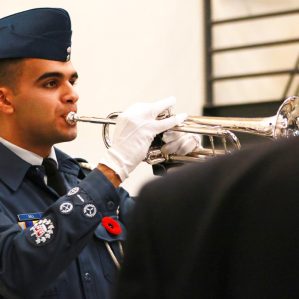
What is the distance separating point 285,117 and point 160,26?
2.09 m

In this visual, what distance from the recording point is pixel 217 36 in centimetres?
389

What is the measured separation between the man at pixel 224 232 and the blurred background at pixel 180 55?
2.99 meters

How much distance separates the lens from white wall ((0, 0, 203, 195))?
3609 millimetres

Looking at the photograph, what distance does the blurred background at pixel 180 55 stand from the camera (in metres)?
3.63

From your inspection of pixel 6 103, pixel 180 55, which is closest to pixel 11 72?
pixel 6 103

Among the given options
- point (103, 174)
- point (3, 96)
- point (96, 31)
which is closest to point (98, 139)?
point (96, 31)

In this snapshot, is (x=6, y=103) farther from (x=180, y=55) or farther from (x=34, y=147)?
(x=180, y=55)

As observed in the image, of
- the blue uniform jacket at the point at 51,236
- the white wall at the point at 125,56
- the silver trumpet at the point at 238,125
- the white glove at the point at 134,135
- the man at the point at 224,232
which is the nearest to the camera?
the man at the point at 224,232

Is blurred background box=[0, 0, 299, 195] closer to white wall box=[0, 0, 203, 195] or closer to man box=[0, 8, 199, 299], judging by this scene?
white wall box=[0, 0, 203, 195]

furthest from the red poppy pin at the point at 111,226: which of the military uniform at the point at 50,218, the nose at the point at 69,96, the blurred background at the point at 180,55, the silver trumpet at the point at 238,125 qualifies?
the blurred background at the point at 180,55

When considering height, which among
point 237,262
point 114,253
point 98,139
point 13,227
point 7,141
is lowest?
point 98,139

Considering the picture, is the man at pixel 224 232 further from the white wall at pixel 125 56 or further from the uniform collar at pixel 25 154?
the white wall at pixel 125 56

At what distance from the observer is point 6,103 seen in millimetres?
1751

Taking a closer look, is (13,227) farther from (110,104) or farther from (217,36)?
(217,36)
